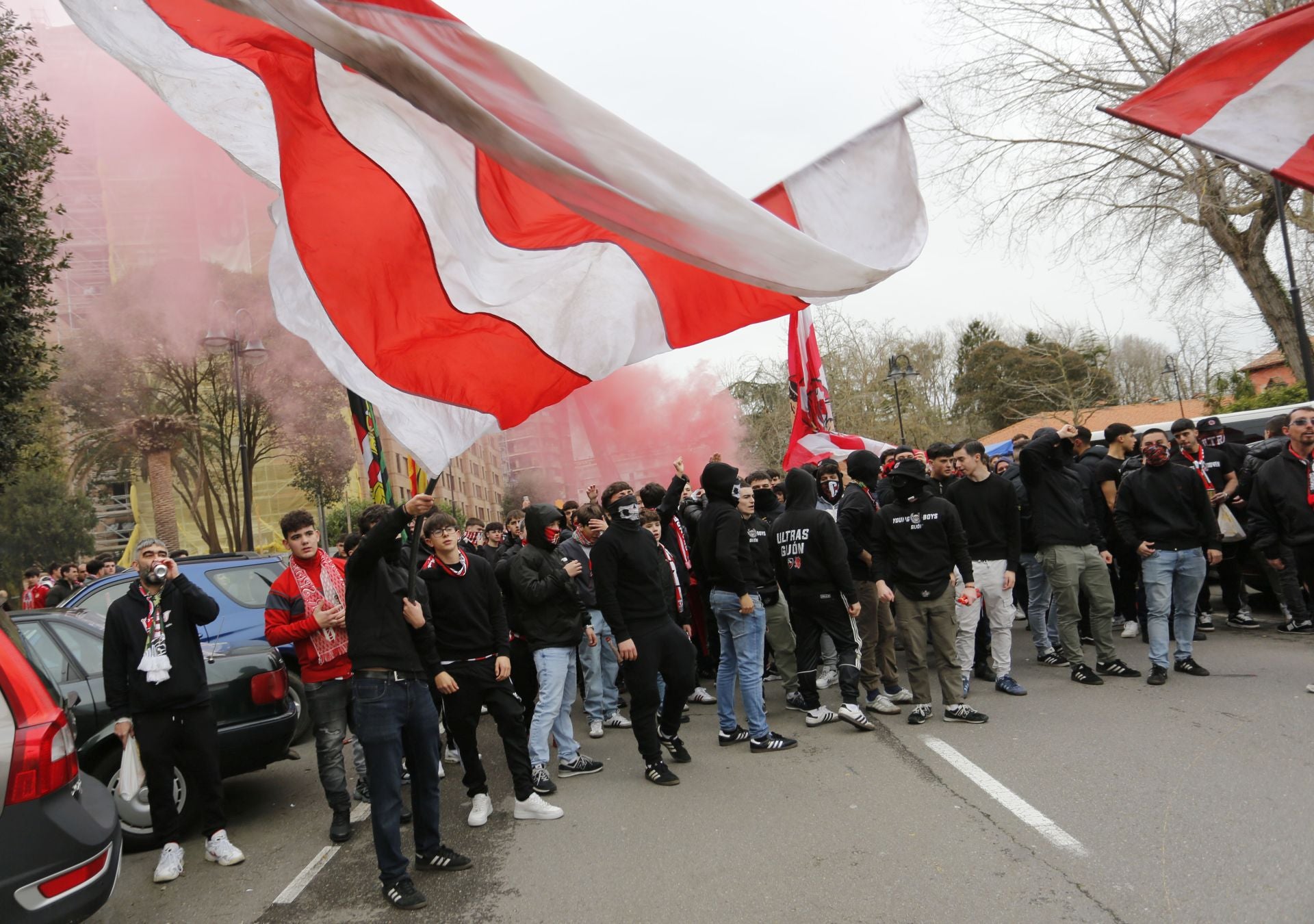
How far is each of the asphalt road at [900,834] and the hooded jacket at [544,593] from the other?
106cm

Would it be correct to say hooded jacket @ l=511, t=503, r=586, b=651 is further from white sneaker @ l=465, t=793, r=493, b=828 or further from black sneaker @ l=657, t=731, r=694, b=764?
white sneaker @ l=465, t=793, r=493, b=828

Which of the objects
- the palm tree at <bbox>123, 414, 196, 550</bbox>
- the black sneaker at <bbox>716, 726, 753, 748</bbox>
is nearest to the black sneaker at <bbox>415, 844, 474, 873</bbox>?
the black sneaker at <bbox>716, 726, 753, 748</bbox>

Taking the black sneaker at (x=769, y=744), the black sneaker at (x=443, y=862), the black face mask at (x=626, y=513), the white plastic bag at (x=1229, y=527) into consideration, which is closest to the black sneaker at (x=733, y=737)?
the black sneaker at (x=769, y=744)

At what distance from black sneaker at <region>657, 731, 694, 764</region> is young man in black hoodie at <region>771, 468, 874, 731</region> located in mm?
1248

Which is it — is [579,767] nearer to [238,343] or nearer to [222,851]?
[222,851]

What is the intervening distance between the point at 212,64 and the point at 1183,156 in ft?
73.6

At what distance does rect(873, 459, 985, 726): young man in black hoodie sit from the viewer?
7.07m

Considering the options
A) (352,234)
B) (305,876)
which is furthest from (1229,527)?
(352,234)

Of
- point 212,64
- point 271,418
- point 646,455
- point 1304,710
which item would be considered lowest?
point 1304,710

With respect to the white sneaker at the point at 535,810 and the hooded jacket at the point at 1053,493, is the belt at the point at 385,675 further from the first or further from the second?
the hooded jacket at the point at 1053,493

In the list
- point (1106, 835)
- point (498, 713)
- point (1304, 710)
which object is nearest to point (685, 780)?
point (498, 713)

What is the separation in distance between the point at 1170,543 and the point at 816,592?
305cm

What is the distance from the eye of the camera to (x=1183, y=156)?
20.7 m

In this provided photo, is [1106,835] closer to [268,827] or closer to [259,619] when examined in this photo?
[268,827]
